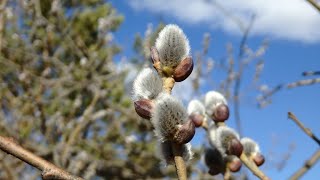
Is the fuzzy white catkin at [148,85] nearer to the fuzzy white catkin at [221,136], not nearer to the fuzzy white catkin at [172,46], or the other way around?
the fuzzy white catkin at [172,46]

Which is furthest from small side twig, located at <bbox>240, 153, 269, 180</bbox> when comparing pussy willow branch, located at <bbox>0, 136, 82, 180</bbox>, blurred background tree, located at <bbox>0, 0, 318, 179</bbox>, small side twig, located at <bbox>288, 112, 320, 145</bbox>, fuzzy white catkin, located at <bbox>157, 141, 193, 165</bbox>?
blurred background tree, located at <bbox>0, 0, 318, 179</bbox>

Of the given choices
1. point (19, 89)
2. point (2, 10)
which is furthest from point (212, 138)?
point (19, 89)

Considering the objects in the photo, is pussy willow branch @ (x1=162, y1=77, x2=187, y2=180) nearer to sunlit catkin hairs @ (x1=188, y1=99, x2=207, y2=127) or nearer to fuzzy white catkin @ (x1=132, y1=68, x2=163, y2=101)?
fuzzy white catkin @ (x1=132, y1=68, x2=163, y2=101)

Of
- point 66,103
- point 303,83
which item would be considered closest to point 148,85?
point 303,83

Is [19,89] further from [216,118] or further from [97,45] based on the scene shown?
[216,118]

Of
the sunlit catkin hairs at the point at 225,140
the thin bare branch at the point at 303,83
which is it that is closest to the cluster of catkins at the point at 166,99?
the sunlit catkin hairs at the point at 225,140

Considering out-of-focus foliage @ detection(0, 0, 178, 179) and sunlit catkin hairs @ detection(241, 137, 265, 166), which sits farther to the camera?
out-of-focus foliage @ detection(0, 0, 178, 179)
